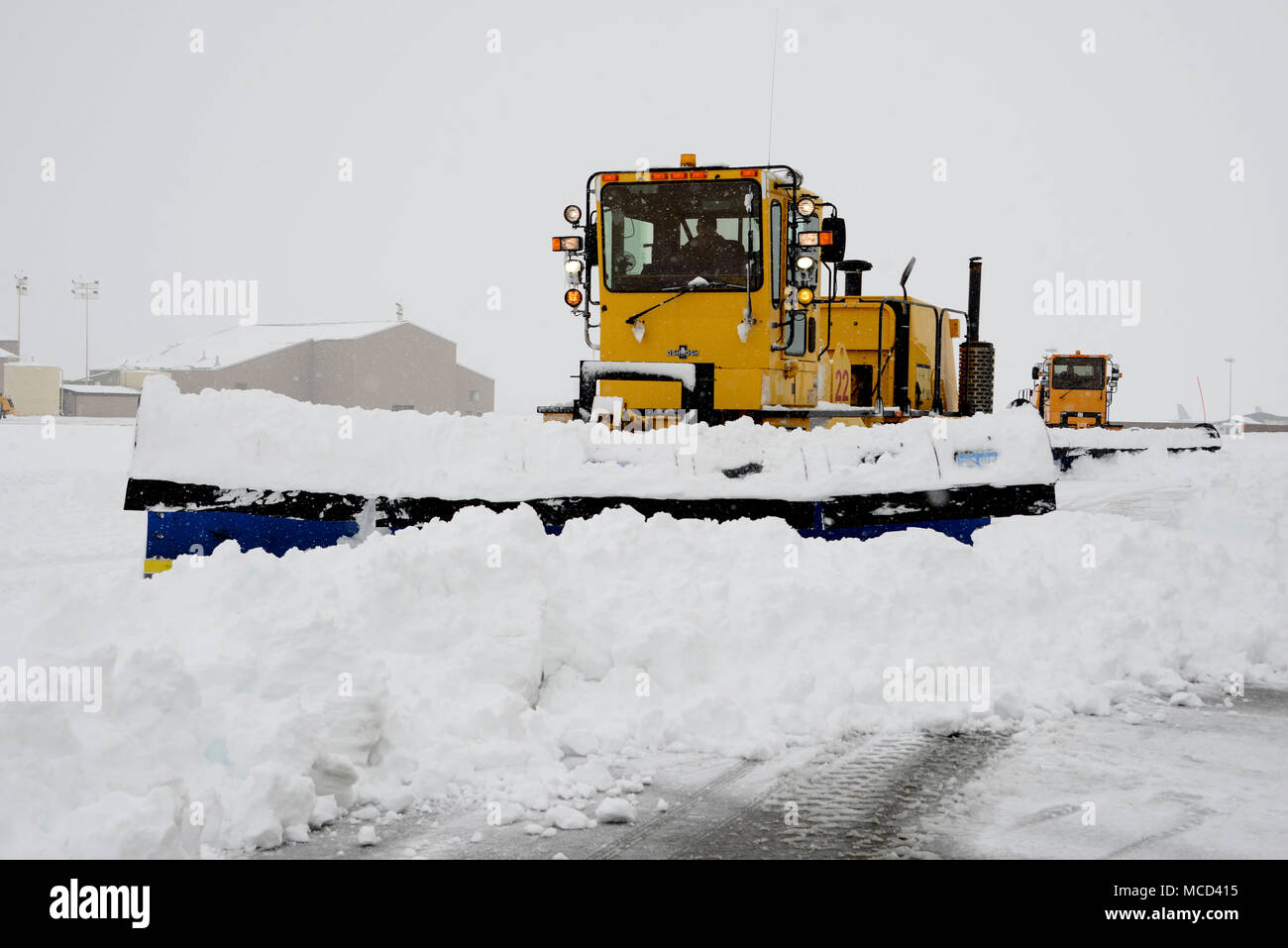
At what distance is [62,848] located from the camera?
300cm

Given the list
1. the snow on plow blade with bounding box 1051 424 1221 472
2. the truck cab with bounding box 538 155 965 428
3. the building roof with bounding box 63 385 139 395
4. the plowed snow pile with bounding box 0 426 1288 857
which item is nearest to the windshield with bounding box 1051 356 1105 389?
the snow on plow blade with bounding box 1051 424 1221 472

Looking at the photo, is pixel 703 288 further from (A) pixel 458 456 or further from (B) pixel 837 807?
(B) pixel 837 807

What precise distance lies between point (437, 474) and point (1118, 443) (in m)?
16.8

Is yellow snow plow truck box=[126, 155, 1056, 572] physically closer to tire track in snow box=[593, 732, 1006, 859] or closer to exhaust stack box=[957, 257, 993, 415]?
tire track in snow box=[593, 732, 1006, 859]

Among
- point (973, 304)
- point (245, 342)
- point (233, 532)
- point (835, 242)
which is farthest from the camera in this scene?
point (245, 342)

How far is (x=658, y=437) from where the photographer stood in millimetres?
6676

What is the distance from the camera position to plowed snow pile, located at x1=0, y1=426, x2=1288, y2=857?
3.44 meters

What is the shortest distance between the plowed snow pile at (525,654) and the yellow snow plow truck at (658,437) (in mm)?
511

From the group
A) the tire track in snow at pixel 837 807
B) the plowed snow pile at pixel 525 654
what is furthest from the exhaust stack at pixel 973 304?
the tire track in snow at pixel 837 807

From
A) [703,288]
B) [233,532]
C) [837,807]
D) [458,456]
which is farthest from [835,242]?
[837,807]

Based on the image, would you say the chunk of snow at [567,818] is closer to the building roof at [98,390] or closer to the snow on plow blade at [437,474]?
the snow on plow blade at [437,474]

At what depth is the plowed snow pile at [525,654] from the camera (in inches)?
136

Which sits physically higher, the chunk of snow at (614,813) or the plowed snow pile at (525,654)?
the plowed snow pile at (525,654)
